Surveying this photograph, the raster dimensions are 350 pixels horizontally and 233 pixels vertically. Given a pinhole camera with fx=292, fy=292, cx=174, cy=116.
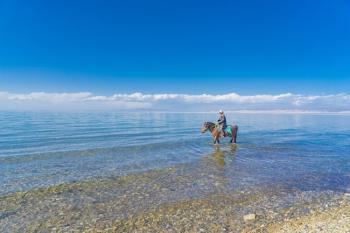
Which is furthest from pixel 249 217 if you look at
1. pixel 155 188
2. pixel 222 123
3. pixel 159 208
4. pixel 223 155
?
pixel 222 123

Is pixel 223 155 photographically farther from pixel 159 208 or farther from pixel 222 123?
pixel 159 208

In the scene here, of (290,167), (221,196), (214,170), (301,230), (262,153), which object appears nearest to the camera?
(301,230)

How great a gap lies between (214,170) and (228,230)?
29.4 feet

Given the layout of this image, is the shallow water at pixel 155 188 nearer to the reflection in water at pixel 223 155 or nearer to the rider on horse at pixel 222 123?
the reflection in water at pixel 223 155

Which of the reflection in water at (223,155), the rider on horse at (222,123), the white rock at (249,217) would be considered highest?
the rider on horse at (222,123)

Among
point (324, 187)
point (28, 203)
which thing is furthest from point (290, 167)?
point (28, 203)

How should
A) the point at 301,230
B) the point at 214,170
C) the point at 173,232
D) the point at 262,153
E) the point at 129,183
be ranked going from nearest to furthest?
1. the point at 301,230
2. the point at 173,232
3. the point at 129,183
4. the point at 214,170
5. the point at 262,153

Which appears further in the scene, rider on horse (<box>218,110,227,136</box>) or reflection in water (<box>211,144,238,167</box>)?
rider on horse (<box>218,110,227,136</box>)

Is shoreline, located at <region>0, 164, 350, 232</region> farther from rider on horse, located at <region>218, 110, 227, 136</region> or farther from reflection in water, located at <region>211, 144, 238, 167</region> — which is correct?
rider on horse, located at <region>218, 110, 227, 136</region>

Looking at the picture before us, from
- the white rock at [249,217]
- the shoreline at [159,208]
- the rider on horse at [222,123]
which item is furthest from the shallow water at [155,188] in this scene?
the rider on horse at [222,123]

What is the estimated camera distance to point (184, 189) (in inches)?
565

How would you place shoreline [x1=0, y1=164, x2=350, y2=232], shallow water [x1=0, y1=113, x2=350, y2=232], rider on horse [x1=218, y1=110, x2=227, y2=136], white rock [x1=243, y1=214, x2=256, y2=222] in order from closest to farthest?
shoreline [x1=0, y1=164, x2=350, y2=232] < white rock [x1=243, y1=214, x2=256, y2=222] < shallow water [x1=0, y1=113, x2=350, y2=232] < rider on horse [x1=218, y1=110, x2=227, y2=136]

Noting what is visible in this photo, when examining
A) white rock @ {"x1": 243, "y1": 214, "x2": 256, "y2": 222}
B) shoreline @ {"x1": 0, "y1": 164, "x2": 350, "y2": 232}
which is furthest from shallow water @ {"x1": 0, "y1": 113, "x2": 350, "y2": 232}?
white rock @ {"x1": 243, "y1": 214, "x2": 256, "y2": 222}

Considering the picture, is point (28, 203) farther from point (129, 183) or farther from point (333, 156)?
point (333, 156)
